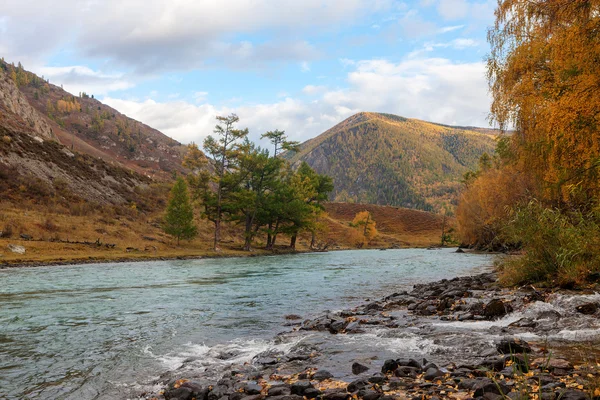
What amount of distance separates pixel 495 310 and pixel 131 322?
12.3 metres

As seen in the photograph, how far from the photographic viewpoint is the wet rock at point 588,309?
11609 mm

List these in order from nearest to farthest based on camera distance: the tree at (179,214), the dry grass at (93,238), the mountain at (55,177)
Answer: the dry grass at (93,238)
the tree at (179,214)
the mountain at (55,177)

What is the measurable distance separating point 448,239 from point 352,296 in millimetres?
109053

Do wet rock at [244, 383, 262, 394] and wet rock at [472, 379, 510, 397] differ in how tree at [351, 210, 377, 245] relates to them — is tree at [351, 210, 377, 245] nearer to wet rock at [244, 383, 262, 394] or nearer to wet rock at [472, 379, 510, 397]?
wet rock at [244, 383, 262, 394]

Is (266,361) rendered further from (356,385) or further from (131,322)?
(131,322)

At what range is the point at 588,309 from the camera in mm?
11695

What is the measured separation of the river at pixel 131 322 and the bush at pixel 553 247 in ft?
23.9

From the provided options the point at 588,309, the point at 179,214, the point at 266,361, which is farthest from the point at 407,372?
the point at 179,214

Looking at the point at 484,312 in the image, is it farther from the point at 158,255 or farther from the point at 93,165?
the point at 93,165

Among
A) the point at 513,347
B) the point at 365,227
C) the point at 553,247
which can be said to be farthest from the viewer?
the point at 365,227

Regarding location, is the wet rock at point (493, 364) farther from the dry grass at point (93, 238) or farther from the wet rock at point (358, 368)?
the dry grass at point (93, 238)

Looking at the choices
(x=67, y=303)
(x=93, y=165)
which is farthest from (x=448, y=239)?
(x=67, y=303)

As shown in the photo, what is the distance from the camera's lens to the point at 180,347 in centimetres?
1208

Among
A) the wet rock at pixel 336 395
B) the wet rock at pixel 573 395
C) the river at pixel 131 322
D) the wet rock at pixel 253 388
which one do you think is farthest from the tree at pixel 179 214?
the wet rock at pixel 573 395
